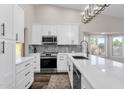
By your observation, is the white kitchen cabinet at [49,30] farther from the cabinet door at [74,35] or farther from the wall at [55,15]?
the cabinet door at [74,35]

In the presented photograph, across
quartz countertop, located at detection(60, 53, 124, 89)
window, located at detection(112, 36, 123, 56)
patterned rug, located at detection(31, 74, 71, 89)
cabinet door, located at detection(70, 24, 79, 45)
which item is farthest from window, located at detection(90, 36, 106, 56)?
quartz countertop, located at detection(60, 53, 124, 89)

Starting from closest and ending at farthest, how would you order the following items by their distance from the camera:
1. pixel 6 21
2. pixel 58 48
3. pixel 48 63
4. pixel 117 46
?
pixel 6 21
pixel 48 63
pixel 58 48
pixel 117 46

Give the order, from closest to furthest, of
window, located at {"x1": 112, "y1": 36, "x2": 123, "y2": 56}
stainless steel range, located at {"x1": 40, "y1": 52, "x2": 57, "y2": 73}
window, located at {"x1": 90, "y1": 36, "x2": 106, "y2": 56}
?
stainless steel range, located at {"x1": 40, "y1": 52, "x2": 57, "y2": 73} → window, located at {"x1": 112, "y1": 36, "x2": 123, "y2": 56} → window, located at {"x1": 90, "y1": 36, "x2": 106, "y2": 56}

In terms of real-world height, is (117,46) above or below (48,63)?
above

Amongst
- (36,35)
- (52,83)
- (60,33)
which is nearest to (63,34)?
(60,33)

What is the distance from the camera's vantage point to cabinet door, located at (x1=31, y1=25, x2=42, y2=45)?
812 centimetres

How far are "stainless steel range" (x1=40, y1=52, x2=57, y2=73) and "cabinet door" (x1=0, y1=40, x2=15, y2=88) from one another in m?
4.84

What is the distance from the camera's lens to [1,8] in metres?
2.38

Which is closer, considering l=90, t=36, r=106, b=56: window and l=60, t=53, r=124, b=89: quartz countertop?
l=60, t=53, r=124, b=89: quartz countertop

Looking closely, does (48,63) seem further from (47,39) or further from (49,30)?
(49,30)

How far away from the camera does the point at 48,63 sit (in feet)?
25.6

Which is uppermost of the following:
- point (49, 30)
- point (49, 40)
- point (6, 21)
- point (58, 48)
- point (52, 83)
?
point (49, 30)

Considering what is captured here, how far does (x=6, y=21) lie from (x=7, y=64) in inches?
26.3

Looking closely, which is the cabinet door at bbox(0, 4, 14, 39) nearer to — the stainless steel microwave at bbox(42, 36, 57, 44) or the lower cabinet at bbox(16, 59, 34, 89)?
the lower cabinet at bbox(16, 59, 34, 89)
